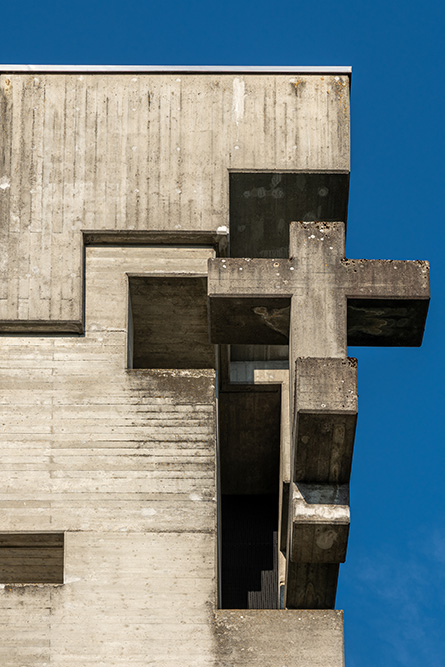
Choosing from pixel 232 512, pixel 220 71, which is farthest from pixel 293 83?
pixel 232 512

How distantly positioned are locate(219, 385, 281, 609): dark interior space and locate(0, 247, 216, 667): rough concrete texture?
395cm

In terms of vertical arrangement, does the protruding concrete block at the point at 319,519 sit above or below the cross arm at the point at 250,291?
below

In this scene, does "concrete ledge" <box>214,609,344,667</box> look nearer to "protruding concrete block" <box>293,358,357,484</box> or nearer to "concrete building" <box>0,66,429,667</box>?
"concrete building" <box>0,66,429,667</box>

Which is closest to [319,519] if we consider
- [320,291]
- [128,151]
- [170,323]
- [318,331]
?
[318,331]

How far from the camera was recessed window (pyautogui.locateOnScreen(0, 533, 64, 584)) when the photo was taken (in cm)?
1535

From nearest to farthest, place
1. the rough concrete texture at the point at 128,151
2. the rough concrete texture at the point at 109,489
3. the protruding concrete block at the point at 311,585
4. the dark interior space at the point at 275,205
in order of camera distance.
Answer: the rough concrete texture at the point at 109,489
the protruding concrete block at the point at 311,585
the rough concrete texture at the point at 128,151
the dark interior space at the point at 275,205

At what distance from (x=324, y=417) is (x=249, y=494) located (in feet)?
23.9

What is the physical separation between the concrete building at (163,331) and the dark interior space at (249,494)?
1.68 meters

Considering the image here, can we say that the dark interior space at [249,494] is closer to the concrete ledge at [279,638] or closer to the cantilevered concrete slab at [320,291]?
the cantilevered concrete slab at [320,291]

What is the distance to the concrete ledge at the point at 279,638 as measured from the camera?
47.7ft

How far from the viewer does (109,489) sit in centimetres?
1530

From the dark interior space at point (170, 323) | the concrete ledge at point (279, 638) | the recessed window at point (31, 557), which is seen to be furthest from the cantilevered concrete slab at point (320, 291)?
the recessed window at point (31, 557)

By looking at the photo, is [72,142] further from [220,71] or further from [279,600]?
[279,600]

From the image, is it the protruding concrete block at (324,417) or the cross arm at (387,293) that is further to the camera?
the cross arm at (387,293)
